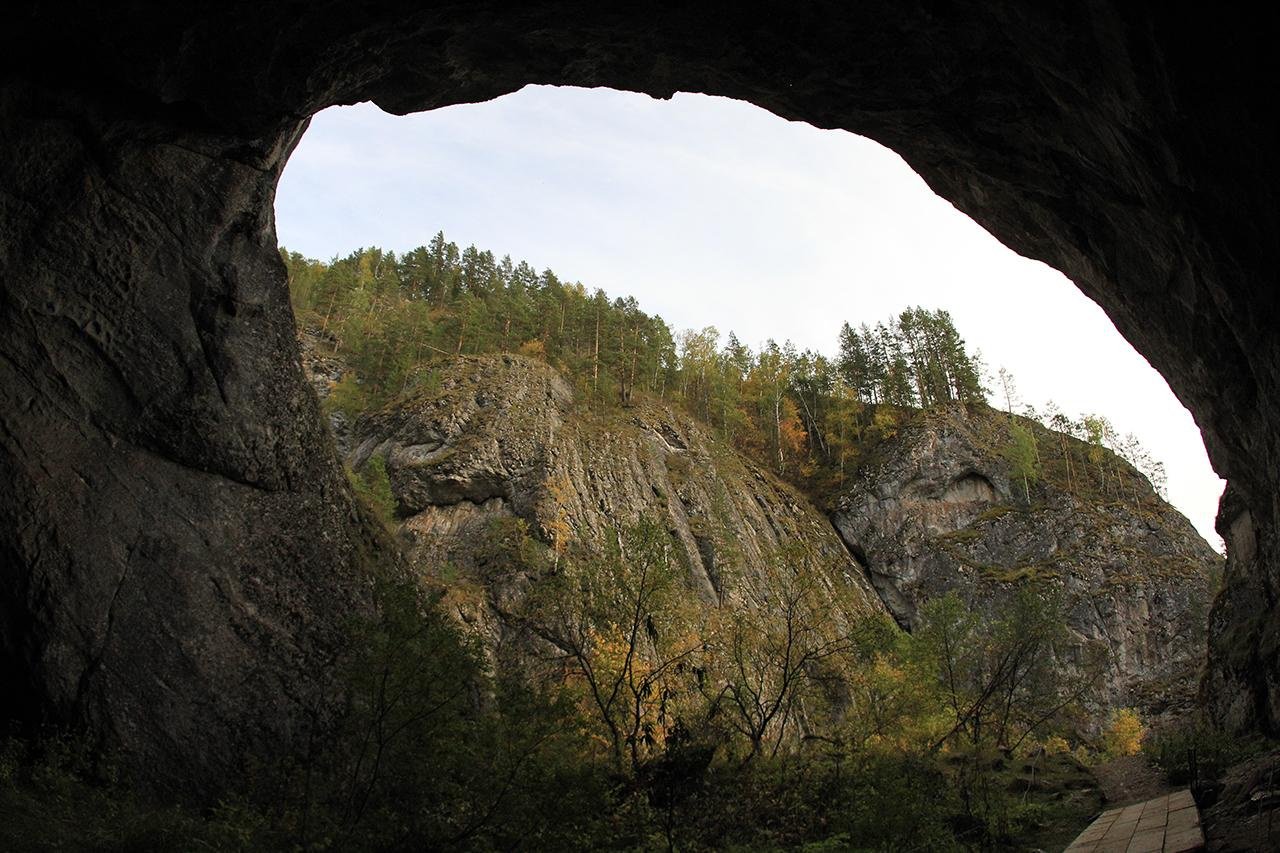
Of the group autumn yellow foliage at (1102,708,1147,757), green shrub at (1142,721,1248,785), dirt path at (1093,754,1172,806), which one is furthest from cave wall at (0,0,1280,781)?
autumn yellow foliage at (1102,708,1147,757)

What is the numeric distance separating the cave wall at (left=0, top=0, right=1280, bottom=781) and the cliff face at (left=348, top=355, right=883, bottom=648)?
664 inches

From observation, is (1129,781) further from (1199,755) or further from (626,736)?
(626,736)

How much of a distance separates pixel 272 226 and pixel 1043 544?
5485 centimetres

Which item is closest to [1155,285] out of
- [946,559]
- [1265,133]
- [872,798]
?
[1265,133]

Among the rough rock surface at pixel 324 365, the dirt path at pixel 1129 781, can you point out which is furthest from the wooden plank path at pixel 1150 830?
the rough rock surface at pixel 324 365

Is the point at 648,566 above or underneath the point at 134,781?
above

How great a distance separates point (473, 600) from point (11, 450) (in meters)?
21.2

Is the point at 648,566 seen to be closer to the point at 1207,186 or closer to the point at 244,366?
the point at 244,366

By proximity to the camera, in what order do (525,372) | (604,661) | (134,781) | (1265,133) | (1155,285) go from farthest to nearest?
1. (525,372)
2. (604,661)
3. (134,781)
4. (1155,285)
5. (1265,133)

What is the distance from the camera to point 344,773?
12.3m

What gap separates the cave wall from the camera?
341 inches

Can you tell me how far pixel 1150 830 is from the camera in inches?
367

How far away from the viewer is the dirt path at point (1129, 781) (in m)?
17.9

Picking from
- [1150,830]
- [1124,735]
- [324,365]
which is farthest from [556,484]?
[1124,735]
